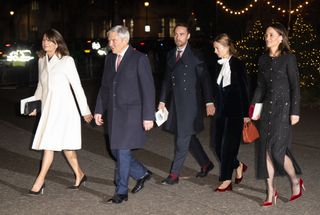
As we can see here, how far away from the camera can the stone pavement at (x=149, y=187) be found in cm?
648

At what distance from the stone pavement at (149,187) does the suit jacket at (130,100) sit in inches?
25.4

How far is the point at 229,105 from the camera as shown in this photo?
7188 mm

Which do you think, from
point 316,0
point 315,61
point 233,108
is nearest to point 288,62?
point 233,108

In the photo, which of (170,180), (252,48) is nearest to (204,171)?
(170,180)

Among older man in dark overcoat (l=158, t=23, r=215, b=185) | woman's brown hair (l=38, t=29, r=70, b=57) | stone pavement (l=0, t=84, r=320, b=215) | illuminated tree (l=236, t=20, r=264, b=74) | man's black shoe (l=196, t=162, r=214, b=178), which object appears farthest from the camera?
illuminated tree (l=236, t=20, r=264, b=74)

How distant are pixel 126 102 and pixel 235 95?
1.20m

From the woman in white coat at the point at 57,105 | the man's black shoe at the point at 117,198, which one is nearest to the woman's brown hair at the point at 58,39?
the woman in white coat at the point at 57,105

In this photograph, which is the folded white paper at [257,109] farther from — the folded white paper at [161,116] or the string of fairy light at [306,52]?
the string of fairy light at [306,52]

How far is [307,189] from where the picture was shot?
7.25 m

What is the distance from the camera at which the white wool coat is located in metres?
7.04

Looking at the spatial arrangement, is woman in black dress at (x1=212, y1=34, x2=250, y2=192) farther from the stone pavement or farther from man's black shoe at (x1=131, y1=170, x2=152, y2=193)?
man's black shoe at (x1=131, y1=170, x2=152, y2=193)

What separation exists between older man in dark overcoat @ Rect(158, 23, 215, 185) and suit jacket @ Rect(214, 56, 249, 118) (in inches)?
10.3

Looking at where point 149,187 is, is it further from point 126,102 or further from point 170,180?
point 126,102

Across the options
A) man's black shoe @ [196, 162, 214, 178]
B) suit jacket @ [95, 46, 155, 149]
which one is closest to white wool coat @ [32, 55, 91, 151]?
suit jacket @ [95, 46, 155, 149]
